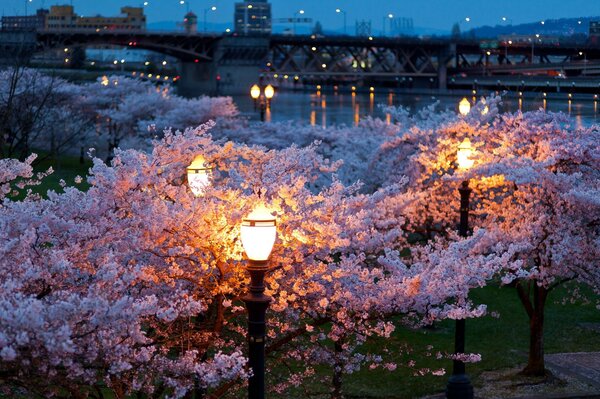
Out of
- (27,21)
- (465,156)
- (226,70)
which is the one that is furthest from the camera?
(226,70)

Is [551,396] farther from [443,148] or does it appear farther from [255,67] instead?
[255,67]

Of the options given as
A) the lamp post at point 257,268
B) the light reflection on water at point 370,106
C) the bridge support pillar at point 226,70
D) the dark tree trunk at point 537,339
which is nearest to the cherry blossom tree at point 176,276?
the lamp post at point 257,268

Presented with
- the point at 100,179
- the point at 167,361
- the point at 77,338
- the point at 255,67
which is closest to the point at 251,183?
the point at 100,179

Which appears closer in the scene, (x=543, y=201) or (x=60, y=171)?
(x=543, y=201)

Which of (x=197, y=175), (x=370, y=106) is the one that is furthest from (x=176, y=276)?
(x=370, y=106)

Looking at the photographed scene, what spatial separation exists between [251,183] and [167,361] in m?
4.38

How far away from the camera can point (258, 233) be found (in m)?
9.46

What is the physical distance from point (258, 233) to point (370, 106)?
122 metres

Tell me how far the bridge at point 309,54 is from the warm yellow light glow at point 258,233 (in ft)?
320

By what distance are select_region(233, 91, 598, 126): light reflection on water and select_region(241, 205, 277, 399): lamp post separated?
59.9ft

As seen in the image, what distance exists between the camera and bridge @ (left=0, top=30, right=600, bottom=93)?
123 m

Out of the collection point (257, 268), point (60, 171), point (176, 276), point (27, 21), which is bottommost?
point (60, 171)

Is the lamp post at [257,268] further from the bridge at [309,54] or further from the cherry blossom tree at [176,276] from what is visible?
the bridge at [309,54]

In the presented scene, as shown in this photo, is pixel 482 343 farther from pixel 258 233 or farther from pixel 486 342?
pixel 258 233
